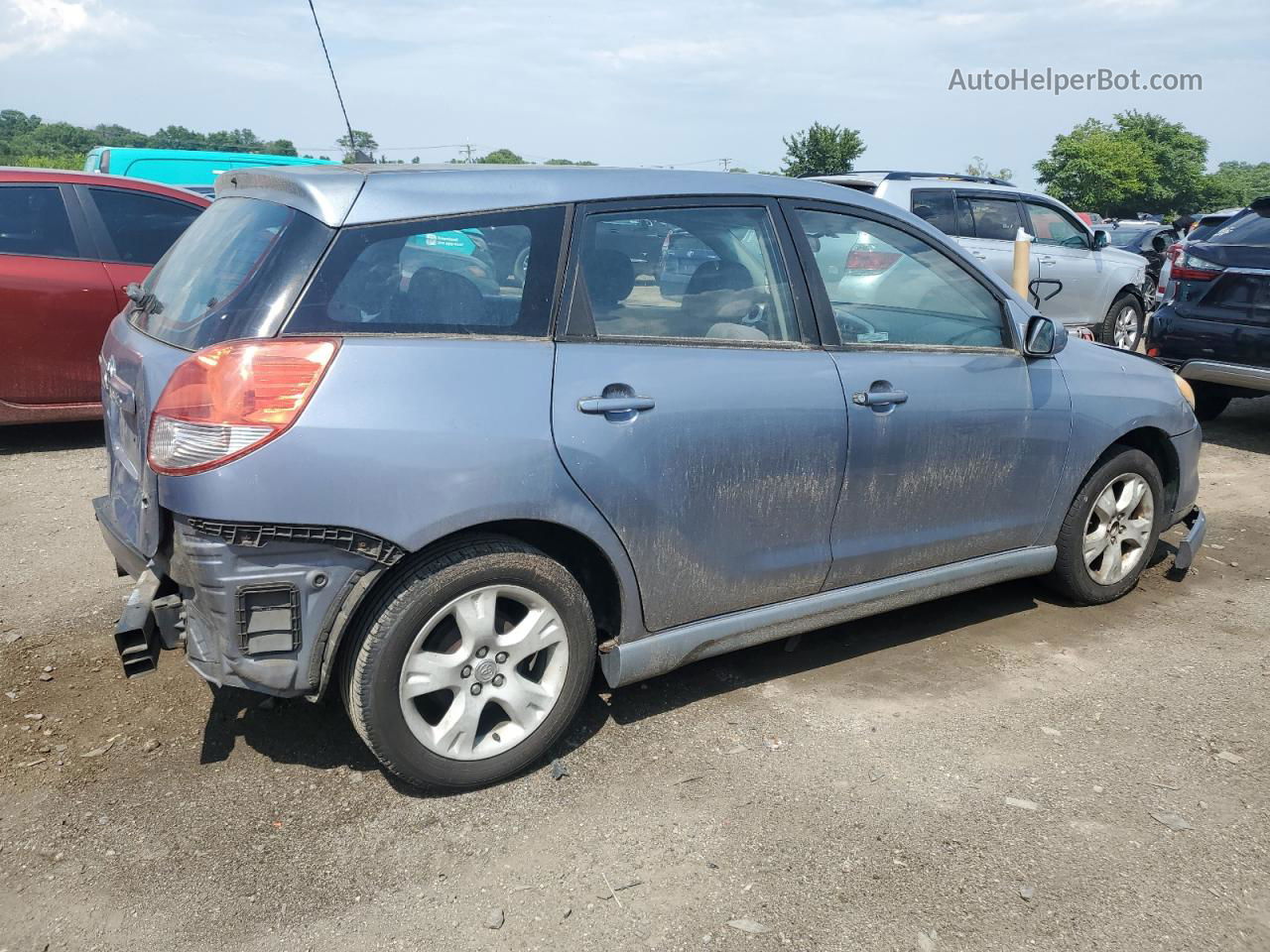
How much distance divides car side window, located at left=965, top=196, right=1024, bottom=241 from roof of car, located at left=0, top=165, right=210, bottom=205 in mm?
6762

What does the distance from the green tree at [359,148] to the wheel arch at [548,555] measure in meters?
1.62

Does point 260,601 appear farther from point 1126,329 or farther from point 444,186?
point 1126,329

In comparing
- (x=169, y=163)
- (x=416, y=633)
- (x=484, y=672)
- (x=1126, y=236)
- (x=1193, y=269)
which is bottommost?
(x=484, y=672)

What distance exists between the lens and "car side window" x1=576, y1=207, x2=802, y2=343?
10.4 feet

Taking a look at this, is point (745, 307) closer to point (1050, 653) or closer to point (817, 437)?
point (817, 437)

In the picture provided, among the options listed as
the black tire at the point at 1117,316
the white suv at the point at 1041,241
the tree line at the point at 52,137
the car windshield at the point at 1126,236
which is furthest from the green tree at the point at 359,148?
the tree line at the point at 52,137

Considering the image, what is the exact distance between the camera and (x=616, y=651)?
10.6 feet

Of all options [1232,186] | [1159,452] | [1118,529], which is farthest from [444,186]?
[1232,186]

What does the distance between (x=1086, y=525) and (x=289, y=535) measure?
3.31m

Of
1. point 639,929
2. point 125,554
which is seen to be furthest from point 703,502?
point 125,554

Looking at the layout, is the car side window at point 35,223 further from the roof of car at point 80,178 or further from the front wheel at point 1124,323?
the front wheel at point 1124,323

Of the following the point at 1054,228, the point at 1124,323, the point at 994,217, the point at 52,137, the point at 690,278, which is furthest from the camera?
the point at 52,137

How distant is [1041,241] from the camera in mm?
10586

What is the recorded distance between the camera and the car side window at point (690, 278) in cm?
318
